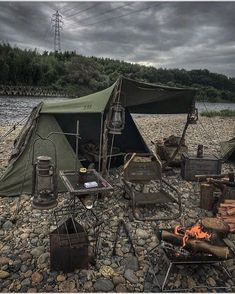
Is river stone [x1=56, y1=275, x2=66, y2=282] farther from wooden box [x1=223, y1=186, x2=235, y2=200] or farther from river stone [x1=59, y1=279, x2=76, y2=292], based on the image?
wooden box [x1=223, y1=186, x2=235, y2=200]

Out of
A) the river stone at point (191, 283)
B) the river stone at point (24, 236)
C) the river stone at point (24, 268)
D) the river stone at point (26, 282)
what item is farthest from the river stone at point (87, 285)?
the river stone at point (24, 236)

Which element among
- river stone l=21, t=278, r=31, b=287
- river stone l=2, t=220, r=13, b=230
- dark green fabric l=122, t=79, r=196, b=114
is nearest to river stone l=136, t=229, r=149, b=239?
river stone l=21, t=278, r=31, b=287

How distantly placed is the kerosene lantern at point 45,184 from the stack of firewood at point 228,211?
3.17m

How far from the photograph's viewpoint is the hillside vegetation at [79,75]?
61.4m

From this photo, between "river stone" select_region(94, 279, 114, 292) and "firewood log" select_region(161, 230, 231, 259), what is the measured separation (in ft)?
3.06

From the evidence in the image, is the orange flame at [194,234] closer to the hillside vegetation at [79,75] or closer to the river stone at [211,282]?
the river stone at [211,282]

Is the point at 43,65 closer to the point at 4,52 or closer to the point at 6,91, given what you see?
the point at 4,52

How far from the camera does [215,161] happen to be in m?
7.65

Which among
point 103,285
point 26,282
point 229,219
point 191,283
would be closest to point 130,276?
point 103,285

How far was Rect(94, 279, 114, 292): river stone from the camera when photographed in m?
3.73

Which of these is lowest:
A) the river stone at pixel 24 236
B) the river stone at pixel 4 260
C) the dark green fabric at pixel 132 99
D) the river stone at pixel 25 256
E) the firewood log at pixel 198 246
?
the river stone at pixel 4 260

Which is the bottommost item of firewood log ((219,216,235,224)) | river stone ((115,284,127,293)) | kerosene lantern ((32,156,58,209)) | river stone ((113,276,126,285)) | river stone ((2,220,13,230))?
river stone ((115,284,127,293))

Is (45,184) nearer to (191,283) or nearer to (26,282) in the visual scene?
(26,282)

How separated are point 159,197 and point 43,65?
2854 inches
